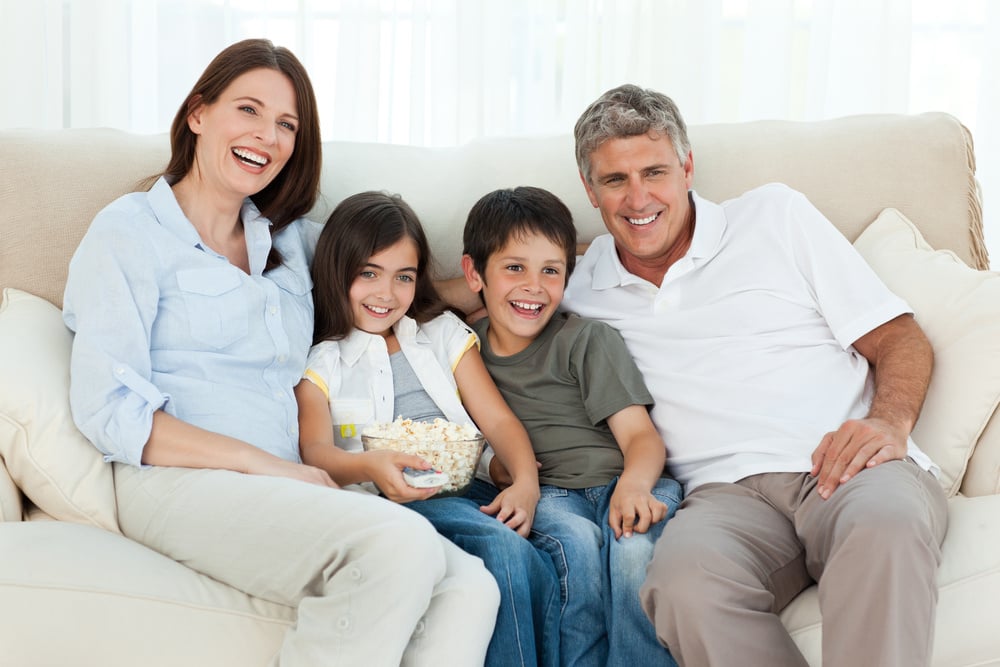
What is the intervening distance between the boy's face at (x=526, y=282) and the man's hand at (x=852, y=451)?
0.60m

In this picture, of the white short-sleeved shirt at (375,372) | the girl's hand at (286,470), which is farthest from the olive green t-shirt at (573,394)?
the girl's hand at (286,470)

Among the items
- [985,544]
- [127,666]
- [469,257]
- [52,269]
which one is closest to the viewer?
[127,666]

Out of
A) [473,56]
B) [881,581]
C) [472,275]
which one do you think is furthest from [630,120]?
[473,56]

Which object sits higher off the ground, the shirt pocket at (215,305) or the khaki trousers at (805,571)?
the shirt pocket at (215,305)

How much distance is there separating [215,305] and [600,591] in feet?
2.75

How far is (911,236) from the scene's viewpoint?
6.68ft

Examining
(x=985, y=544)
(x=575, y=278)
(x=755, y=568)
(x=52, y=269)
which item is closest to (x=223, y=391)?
(x=52, y=269)

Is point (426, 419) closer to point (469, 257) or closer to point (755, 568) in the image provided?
point (469, 257)

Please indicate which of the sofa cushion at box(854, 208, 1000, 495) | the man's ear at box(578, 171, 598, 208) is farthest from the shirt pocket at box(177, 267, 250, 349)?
the sofa cushion at box(854, 208, 1000, 495)

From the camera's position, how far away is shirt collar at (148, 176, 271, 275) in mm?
1744

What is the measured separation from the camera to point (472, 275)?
2.03 m

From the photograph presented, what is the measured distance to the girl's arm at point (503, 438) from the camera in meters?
1.67

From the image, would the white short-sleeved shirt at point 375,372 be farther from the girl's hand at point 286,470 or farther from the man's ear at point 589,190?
the man's ear at point 589,190

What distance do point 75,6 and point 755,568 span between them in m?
2.53
